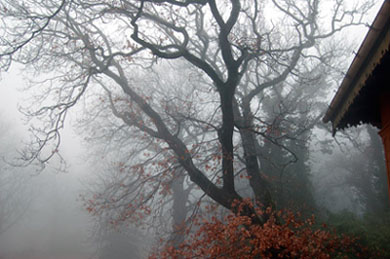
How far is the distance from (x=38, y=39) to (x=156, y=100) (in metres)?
9.66

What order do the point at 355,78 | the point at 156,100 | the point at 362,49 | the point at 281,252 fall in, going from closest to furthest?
the point at 362,49 < the point at 355,78 < the point at 281,252 < the point at 156,100

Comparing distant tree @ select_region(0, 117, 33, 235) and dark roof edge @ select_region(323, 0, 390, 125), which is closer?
dark roof edge @ select_region(323, 0, 390, 125)

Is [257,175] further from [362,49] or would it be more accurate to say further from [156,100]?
[156,100]

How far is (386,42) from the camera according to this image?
315cm

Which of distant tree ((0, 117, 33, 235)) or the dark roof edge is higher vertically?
distant tree ((0, 117, 33, 235))

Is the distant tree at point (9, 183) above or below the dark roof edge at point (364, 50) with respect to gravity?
above

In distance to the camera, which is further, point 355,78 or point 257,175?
point 257,175

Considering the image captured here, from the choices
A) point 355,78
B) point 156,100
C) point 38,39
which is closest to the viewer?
point 355,78

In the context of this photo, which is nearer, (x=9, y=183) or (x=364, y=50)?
(x=364, y=50)

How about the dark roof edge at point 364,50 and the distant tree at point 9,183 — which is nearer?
the dark roof edge at point 364,50

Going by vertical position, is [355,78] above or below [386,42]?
above

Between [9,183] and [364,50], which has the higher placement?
[9,183]

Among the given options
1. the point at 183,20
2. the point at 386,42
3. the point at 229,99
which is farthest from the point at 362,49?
the point at 183,20

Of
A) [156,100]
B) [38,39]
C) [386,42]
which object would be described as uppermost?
[156,100]
